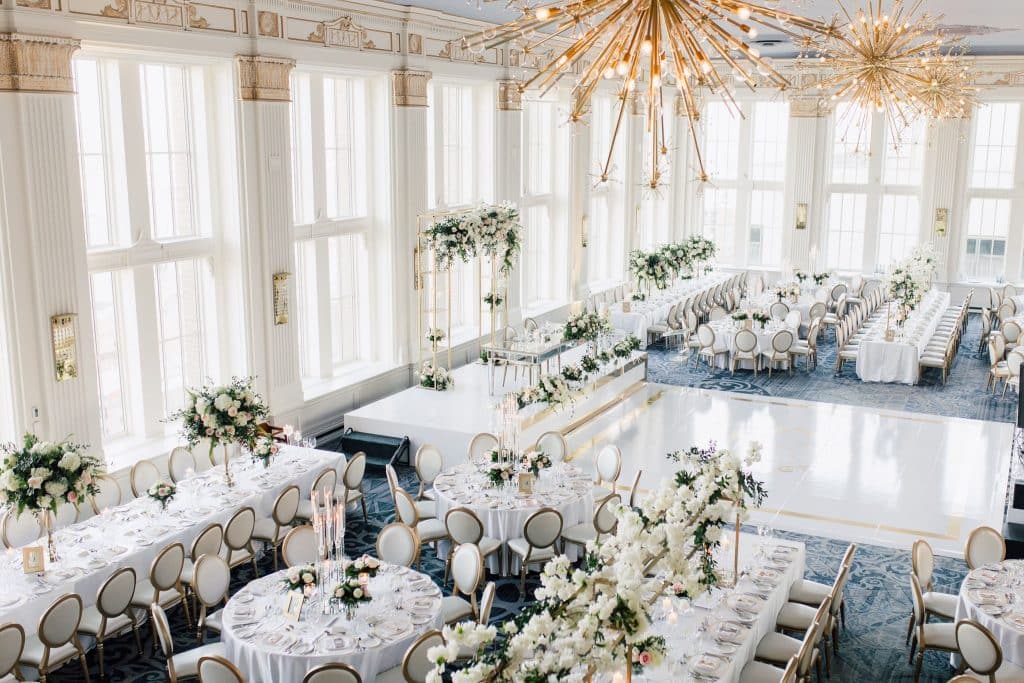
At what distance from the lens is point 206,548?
876 centimetres

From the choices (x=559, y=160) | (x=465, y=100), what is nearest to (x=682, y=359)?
(x=559, y=160)

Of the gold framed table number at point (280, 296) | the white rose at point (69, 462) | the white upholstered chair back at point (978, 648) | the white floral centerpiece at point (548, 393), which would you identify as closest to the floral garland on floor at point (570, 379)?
the white floral centerpiece at point (548, 393)

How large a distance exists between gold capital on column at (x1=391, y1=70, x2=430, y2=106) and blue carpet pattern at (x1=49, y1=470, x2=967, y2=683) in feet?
20.2

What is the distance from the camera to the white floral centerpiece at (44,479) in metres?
8.17

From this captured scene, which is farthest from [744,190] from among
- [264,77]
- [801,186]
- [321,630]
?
[321,630]

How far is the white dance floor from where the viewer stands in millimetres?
11320

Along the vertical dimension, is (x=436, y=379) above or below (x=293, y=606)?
above

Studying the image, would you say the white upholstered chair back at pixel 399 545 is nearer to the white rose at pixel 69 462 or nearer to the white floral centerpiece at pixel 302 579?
the white floral centerpiece at pixel 302 579

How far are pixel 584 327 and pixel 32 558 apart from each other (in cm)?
899

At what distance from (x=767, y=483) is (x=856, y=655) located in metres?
4.25

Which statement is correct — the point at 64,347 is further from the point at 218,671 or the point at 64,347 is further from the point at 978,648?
the point at 978,648

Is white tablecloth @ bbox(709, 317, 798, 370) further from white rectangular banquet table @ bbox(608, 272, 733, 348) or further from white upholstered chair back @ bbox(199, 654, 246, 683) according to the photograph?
white upholstered chair back @ bbox(199, 654, 246, 683)

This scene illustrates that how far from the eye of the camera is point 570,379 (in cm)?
1433

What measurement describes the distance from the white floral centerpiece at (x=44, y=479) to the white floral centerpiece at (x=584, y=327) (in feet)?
26.9
